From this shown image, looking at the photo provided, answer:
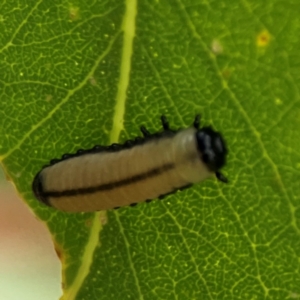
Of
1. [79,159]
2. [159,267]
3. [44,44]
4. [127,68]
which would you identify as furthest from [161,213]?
[44,44]

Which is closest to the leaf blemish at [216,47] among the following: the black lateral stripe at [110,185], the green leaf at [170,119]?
the green leaf at [170,119]

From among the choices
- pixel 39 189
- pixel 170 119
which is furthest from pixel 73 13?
pixel 39 189

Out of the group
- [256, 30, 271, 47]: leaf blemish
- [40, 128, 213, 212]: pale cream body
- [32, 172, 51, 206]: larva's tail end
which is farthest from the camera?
[32, 172, 51, 206]: larva's tail end

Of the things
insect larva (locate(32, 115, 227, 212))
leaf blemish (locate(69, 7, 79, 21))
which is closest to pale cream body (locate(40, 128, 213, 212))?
insect larva (locate(32, 115, 227, 212))

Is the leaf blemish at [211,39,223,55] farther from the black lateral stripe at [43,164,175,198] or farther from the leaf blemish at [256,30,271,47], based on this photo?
the black lateral stripe at [43,164,175,198]

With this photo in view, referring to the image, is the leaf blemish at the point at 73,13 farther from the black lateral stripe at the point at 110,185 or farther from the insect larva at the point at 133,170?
the black lateral stripe at the point at 110,185

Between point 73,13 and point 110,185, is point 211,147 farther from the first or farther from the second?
point 73,13

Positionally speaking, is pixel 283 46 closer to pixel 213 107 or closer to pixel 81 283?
pixel 213 107

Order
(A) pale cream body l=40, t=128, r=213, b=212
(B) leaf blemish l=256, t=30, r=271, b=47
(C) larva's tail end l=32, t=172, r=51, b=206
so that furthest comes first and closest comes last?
1. (C) larva's tail end l=32, t=172, r=51, b=206
2. (A) pale cream body l=40, t=128, r=213, b=212
3. (B) leaf blemish l=256, t=30, r=271, b=47
